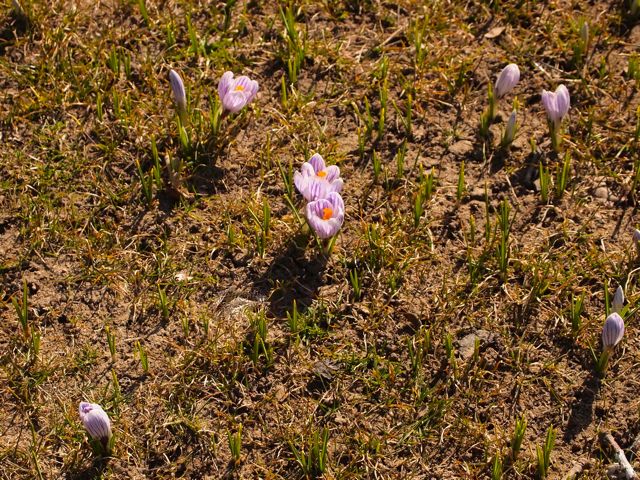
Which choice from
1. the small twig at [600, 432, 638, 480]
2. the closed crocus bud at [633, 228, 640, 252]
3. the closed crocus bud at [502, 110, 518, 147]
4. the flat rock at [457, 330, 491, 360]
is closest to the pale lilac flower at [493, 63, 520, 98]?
the closed crocus bud at [502, 110, 518, 147]

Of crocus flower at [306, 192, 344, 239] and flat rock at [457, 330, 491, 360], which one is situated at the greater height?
crocus flower at [306, 192, 344, 239]

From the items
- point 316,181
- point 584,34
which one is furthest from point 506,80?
point 316,181

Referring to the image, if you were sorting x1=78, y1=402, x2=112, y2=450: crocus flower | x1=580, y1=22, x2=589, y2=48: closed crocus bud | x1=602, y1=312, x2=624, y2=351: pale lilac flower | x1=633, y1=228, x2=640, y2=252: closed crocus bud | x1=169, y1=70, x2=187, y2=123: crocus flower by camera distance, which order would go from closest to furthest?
x1=78, y1=402, x2=112, y2=450: crocus flower
x1=602, y1=312, x2=624, y2=351: pale lilac flower
x1=633, y1=228, x2=640, y2=252: closed crocus bud
x1=169, y1=70, x2=187, y2=123: crocus flower
x1=580, y1=22, x2=589, y2=48: closed crocus bud

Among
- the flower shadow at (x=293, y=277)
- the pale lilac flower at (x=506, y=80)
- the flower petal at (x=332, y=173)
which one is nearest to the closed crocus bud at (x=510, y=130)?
the pale lilac flower at (x=506, y=80)

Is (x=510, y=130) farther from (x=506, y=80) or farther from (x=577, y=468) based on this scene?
(x=577, y=468)

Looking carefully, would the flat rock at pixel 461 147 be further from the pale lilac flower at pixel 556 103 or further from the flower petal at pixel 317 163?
the flower petal at pixel 317 163

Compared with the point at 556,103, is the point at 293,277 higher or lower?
lower

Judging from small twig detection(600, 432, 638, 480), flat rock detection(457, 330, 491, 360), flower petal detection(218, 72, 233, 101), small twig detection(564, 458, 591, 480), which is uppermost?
flower petal detection(218, 72, 233, 101)

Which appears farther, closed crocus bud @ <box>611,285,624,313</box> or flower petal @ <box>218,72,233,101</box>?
flower petal @ <box>218,72,233,101</box>

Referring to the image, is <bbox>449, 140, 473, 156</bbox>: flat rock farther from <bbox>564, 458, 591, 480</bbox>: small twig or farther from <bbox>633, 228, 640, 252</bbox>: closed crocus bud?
<bbox>564, 458, 591, 480</bbox>: small twig
